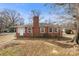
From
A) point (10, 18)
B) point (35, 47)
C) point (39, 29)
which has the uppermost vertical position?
point (10, 18)

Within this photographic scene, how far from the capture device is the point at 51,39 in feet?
7.41

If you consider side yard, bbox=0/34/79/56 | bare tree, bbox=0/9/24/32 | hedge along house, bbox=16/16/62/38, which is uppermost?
bare tree, bbox=0/9/24/32

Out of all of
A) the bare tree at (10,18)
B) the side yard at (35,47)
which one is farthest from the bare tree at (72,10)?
the bare tree at (10,18)

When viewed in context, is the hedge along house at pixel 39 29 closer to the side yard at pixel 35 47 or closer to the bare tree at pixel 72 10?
the side yard at pixel 35 47

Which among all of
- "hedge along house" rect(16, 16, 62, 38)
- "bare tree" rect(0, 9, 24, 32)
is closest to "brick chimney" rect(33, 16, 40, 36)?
"hedge along house" rect(16, 16, 62, 38)

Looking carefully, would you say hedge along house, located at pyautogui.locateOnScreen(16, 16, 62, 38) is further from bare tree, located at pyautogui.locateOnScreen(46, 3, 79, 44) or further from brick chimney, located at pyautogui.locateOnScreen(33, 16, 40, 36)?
bare tree, located at pyautogui.locateOnScreen(46, 3, 79, 44)

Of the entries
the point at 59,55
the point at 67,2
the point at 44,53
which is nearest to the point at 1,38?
the point at 44,53

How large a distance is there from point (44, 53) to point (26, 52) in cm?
19

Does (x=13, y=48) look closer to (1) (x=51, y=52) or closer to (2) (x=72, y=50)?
(1) (x=51, y=52)

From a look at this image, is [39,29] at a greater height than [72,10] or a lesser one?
lesser

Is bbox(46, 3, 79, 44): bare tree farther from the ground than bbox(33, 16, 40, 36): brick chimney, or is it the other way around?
bbox(46, 3, 79, 44): bare tree

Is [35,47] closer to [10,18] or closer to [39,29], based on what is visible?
[39,29]

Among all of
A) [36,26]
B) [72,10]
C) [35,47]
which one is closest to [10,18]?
[36,26]

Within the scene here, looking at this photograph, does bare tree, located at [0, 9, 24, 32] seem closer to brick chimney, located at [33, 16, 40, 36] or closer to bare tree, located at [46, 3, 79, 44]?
brick chimney, located at [33, 16, 40, 36]
